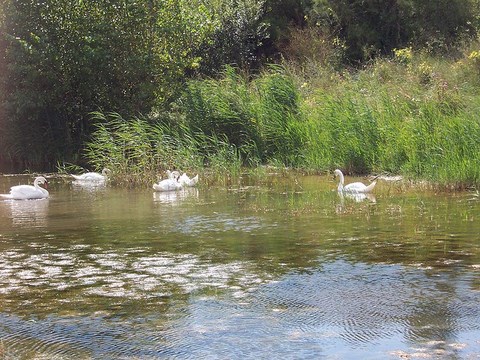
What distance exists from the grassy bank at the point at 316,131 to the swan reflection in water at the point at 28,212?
2.89m

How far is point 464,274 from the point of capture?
788 cm

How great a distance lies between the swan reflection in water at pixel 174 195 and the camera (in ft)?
48.8

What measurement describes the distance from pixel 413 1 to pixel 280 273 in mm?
23985

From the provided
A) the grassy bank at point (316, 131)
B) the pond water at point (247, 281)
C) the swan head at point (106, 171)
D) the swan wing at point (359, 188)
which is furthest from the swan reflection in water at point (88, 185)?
the swan wing at point (359, 188)

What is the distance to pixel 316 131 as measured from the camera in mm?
18781

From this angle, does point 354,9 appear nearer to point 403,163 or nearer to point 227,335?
point 403,163

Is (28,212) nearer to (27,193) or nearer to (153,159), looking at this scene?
(27,193)

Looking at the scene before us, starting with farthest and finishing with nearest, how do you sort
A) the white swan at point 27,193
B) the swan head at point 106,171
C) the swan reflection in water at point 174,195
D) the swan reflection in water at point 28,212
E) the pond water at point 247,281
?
1. the swan head at point 106,171
2. the white swan at point 27,193
3. the swan reflection in water at point 174,195
4. the swan reflection in water at point 28,212
5. the pond water at point 247,281

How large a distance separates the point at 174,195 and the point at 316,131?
4.52 metres

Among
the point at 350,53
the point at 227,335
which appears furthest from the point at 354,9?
the point at 227,335

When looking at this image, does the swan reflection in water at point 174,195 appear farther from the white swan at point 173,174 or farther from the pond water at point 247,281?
the pond water at point 247,281

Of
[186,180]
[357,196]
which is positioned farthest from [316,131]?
[357,196]

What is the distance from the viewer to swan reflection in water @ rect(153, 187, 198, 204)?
14.9 m

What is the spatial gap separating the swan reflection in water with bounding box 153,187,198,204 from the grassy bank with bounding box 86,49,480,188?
4.46 ft
